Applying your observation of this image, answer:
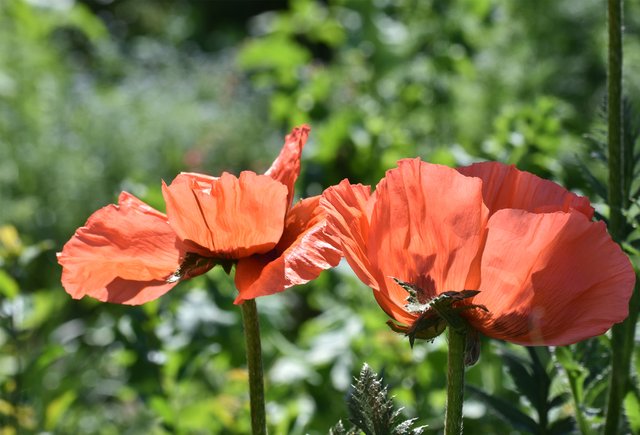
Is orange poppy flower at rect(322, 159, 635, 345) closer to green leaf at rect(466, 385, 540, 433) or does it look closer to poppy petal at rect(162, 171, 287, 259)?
poppy petal at rect(162, 171, 287, 259)

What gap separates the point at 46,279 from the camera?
3.46 meters

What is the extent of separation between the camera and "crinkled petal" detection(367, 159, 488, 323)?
51cm

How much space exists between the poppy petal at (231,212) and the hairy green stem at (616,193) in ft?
0.89

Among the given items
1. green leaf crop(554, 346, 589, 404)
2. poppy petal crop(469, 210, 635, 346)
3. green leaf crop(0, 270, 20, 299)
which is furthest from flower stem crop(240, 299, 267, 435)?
green leaf crop(0, 270, 20, 299)

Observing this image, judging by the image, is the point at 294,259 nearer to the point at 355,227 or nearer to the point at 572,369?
the point at 355,227

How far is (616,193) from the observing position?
71 centimetres

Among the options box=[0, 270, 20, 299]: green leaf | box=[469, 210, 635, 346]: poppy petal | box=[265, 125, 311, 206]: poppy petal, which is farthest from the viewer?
box=[0, 270, 20, 299]: green leaf

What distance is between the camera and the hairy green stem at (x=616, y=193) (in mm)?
692

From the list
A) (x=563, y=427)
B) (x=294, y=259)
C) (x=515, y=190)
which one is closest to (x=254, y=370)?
(x=294, y=259)

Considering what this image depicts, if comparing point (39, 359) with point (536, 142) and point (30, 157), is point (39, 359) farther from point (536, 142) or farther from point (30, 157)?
point (30, 157)

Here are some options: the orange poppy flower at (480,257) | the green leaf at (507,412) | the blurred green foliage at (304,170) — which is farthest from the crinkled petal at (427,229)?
the green leaf at (507,412)

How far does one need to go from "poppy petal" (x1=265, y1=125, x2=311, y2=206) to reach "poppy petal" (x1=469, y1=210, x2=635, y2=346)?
153mm

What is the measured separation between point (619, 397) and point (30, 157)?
3.29 m

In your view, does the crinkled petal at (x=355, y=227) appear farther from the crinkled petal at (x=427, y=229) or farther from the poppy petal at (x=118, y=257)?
the poppy petal at (x=118, y=257)
